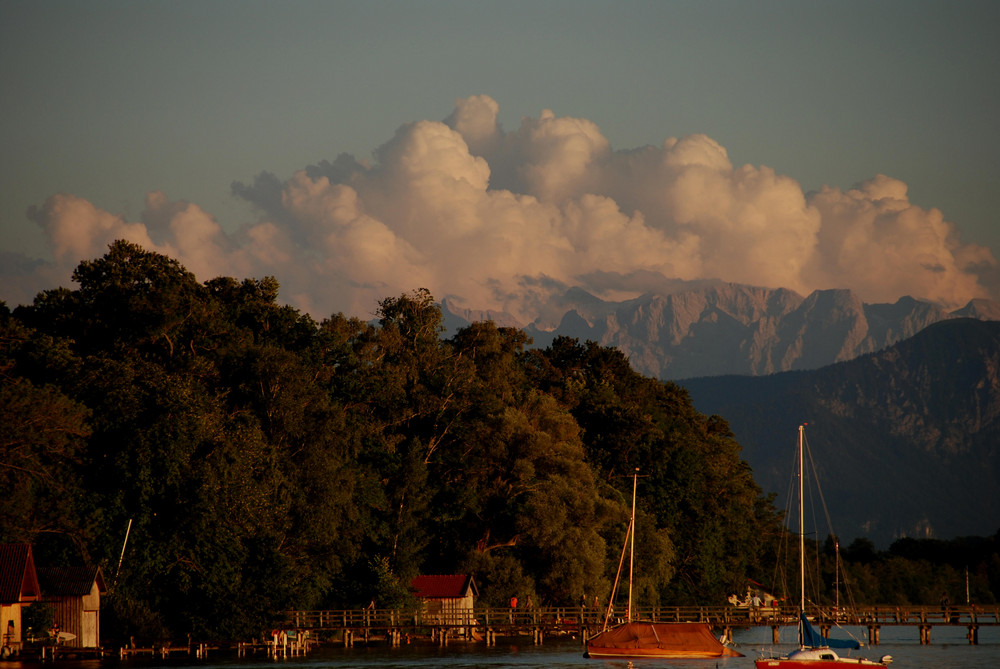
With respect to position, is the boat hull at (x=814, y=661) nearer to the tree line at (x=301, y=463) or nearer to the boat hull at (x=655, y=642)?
the boat hull at (x=655, y=642)

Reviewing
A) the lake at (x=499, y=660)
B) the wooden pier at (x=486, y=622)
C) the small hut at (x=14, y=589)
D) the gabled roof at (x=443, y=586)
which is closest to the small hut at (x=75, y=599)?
the lake at (x=499, y=660)

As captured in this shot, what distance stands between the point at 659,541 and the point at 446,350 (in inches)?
797

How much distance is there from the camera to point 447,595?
78.6m

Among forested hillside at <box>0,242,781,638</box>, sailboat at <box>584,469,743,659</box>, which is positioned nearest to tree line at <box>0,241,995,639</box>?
forested hillside at <box>0,242,781,638</box>

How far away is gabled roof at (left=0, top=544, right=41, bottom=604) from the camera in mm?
55469

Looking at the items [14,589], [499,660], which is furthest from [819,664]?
[14,589]

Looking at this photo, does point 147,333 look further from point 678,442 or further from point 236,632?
point 678,442

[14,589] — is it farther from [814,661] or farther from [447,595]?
[814,661]

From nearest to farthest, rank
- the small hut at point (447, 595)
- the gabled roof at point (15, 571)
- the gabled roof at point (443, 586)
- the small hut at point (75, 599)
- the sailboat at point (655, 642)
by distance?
the gabled roof at point (15, 571) < the small hut at point (75, 599) < the sailboat at point (655, 642) < the small hut at point (447, 595) < the gabled roof at point (443, 586)

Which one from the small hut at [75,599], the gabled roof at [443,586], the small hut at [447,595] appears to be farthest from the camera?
the gabled roof at [443,586]

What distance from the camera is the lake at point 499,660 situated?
60.5 metres

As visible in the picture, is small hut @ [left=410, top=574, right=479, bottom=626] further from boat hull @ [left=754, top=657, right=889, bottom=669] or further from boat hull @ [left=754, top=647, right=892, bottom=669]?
boat hull @ [left=754, top=657, right=889, bottom=669]

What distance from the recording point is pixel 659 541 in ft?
287

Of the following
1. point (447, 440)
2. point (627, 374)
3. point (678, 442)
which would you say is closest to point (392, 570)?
point (447, 440)
